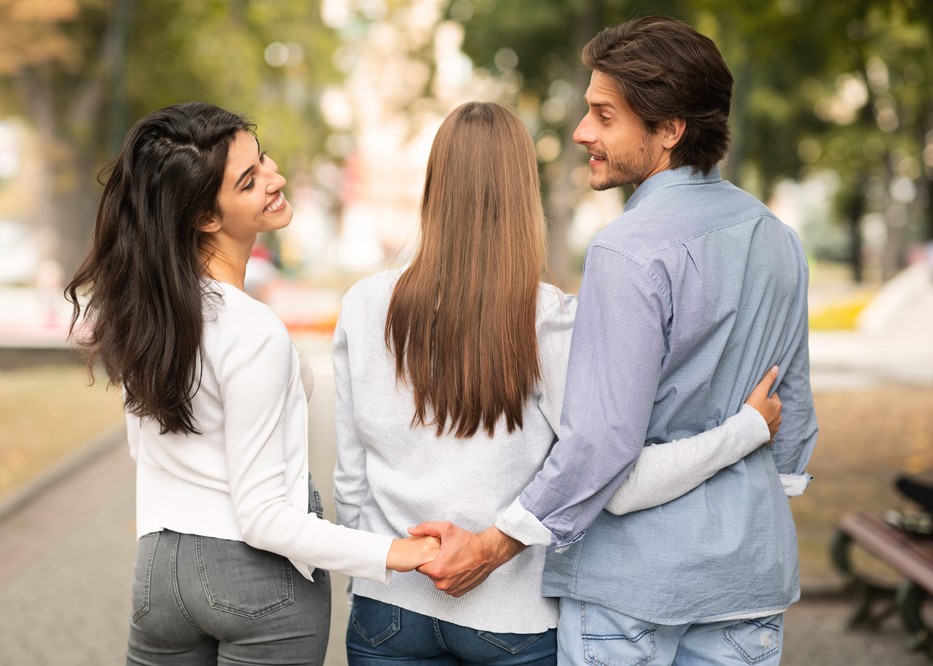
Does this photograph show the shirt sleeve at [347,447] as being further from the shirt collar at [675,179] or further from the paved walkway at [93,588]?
the paved walkway at [93,588]

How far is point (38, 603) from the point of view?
244 inches

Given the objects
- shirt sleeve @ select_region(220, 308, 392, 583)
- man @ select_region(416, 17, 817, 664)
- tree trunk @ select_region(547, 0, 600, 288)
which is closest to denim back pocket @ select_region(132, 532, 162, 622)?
shirt sleeve @ select_region(220, 308, 392, 583)

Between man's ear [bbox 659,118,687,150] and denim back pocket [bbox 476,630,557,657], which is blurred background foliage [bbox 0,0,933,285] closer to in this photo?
man's ear [bbox 659,118,687,150]

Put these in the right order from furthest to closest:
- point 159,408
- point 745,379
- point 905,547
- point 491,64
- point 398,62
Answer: point 398,62 → point 491,64 → point 905,547 → point 745,379 → point 159,408

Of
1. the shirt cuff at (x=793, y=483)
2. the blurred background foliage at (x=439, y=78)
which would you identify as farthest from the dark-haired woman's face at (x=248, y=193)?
the blurred background foliage at (x=439, y=78)

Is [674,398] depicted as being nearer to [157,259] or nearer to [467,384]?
[467,384]

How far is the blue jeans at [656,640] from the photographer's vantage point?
2.32 meters

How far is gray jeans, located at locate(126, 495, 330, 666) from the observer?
2.28 metres

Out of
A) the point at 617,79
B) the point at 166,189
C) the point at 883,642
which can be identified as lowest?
the point at 883,642

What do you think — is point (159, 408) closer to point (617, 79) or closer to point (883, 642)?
point (617, 79)

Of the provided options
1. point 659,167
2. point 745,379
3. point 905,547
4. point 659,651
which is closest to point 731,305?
point 745,379

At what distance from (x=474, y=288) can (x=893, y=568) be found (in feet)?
12.9

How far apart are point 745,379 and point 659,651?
592 mm

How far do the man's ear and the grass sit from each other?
22.0ft
